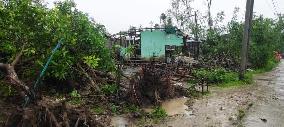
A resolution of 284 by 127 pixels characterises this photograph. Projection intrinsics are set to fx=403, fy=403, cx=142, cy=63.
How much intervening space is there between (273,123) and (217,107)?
2.15 metres

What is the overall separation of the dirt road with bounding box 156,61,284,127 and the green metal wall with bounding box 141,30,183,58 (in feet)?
42.9

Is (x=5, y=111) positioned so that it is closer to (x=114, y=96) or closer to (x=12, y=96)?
(x=12, y=96)

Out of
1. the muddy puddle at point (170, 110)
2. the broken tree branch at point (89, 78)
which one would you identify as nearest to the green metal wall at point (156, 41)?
the muddy puddle at point (170, 110)

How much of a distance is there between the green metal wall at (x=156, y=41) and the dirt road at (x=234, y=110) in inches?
515

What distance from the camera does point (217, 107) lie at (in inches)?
490

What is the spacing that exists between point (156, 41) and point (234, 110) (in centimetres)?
1763

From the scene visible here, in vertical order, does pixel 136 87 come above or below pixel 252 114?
above

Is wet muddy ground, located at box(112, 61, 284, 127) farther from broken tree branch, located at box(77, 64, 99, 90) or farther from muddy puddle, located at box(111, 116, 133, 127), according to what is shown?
broken tree branch, located at box(77, 64, 99, 90)

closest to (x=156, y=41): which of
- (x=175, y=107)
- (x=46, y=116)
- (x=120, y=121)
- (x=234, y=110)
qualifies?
(x=175, y=107)

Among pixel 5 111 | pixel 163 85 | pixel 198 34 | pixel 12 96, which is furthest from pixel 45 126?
pixel 198 34

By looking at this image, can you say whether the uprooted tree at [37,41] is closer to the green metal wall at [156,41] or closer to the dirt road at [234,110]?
the dirt road at [234,110]

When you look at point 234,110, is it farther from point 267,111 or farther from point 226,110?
point 267,111

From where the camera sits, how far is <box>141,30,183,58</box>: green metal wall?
96.0 ft

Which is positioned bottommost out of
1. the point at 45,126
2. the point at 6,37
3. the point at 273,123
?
the point at 273,123
